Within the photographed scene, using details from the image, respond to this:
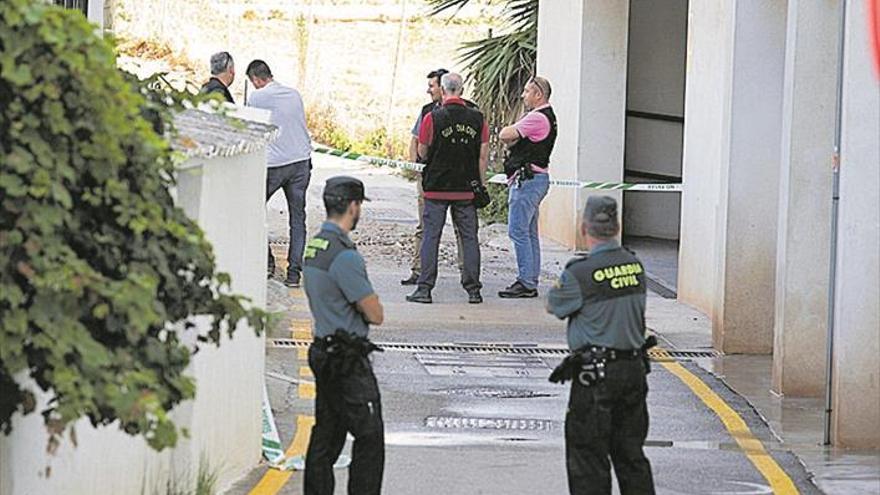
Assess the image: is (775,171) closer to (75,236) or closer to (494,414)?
(494,414)

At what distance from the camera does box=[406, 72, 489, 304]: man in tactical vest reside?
569 inches

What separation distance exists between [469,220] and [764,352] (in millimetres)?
3035

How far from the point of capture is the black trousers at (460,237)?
583 inches

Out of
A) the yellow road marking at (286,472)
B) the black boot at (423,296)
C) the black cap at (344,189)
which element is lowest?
the yellow road marking at (286,472)

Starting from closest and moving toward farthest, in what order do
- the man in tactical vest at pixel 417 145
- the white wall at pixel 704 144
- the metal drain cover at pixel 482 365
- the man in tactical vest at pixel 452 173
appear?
the metal drain cover at pixel 482 365
the white wall at pixel 704 144
the man in tactical vest at pixel 452 173
the man in tactical vest at pixel 417 145

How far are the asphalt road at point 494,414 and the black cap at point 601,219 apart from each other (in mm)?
1720

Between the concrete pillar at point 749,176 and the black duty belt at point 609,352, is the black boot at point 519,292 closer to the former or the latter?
the concrete pillar at point 749,176

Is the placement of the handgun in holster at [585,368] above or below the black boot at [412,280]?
above

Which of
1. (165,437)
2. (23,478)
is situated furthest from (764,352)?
(165,437)

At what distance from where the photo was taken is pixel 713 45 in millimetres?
14617

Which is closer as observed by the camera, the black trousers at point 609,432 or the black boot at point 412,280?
the black trousers at point 609,432

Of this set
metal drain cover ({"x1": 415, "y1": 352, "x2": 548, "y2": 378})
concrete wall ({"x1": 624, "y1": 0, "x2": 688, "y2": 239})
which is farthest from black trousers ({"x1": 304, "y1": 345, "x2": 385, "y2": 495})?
concrete wall ({"x1": 624, "y1": 0, "x2": 688, "y2": 239})

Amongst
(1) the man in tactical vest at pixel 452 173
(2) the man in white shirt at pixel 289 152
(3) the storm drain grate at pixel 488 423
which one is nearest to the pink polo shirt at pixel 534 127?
(1) the man in tactical vest at pixel 452 173

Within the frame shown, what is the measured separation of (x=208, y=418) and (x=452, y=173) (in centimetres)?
678
